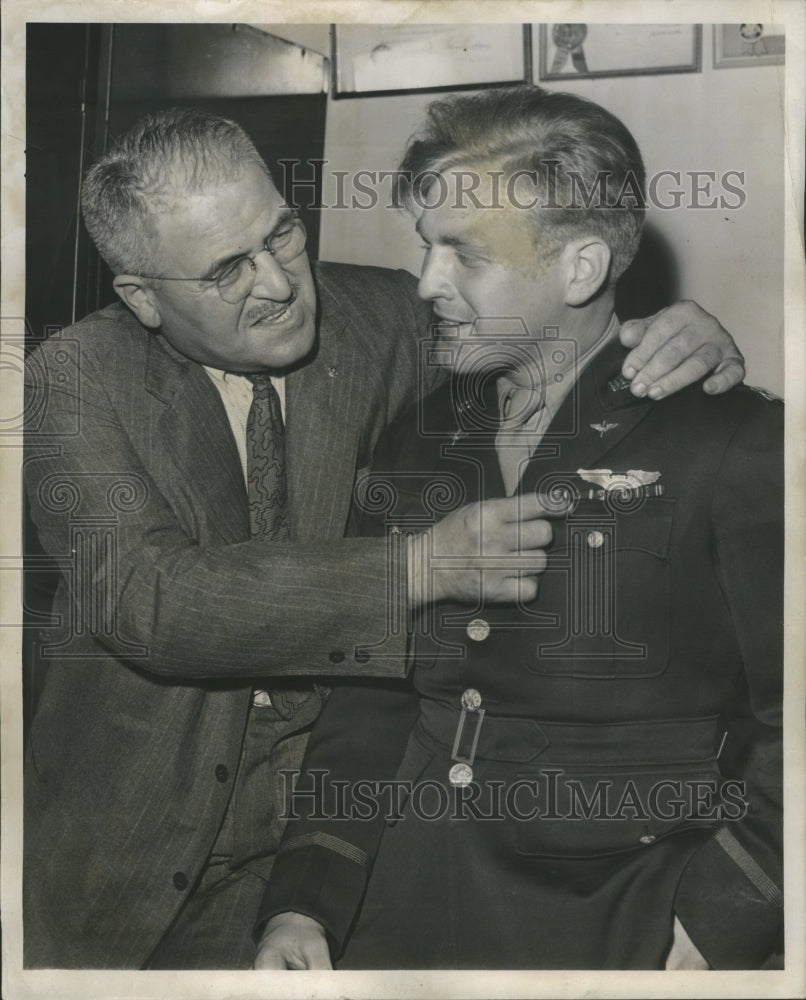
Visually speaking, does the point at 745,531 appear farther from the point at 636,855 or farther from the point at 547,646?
the point at 636,855

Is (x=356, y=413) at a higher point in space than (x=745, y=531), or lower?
higher

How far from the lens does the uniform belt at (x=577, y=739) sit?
248cm

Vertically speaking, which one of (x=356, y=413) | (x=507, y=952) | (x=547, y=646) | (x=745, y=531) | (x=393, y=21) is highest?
(x=393, y=21)

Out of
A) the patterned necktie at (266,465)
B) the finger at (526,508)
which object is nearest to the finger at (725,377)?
the finger at (526,508)

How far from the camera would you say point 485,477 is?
251 cm

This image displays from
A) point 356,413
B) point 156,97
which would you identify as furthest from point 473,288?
point 156,97

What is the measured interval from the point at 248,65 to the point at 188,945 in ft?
5.99

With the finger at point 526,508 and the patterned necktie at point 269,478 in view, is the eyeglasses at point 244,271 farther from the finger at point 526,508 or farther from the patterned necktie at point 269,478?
the finger at point 526,508

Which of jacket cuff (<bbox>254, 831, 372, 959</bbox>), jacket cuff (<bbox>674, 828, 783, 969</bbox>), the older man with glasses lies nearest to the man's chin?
the older man with glasses

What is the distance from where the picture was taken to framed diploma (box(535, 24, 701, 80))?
2543 mm

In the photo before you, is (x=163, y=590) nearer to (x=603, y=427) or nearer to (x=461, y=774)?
(x=461, y=774)

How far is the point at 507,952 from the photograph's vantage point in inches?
99.8

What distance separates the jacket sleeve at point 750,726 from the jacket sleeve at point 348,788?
64cm

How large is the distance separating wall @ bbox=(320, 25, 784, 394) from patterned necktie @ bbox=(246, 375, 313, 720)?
1.10 ft
